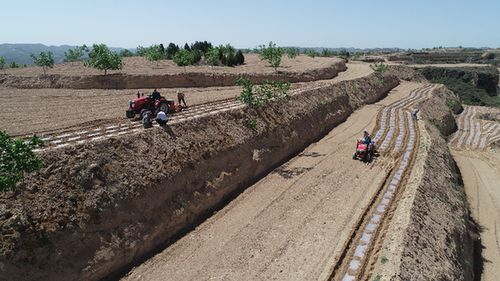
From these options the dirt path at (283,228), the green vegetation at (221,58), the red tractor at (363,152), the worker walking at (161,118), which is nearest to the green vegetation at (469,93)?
the green vegetation at (221,58)

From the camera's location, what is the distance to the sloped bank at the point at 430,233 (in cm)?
1446

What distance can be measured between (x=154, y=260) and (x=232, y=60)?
48.8m

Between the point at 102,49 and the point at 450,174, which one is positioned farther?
the point at 102,49

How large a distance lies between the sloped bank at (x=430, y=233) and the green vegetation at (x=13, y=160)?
12175 millimetres

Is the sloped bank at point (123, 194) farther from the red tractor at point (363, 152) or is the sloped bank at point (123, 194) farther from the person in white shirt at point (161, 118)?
the red tractor at point (363, 152)

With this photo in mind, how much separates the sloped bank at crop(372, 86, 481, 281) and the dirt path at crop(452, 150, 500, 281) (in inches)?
23.5

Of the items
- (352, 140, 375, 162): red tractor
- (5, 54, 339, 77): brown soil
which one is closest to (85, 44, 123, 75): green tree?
A: (5, 54, 339, 77): brown soil

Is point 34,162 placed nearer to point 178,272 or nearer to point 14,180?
point 14,180

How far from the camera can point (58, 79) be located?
4225cm

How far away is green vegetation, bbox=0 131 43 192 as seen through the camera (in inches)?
498

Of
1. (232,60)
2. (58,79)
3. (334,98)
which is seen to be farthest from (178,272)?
(232,60)

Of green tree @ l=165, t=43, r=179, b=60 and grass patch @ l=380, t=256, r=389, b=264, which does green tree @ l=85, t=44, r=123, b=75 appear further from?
grass patch @ l=380, t=256, r=389, b=264

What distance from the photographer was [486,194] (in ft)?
95.0

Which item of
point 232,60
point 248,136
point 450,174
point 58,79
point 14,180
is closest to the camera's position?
point 14,180
